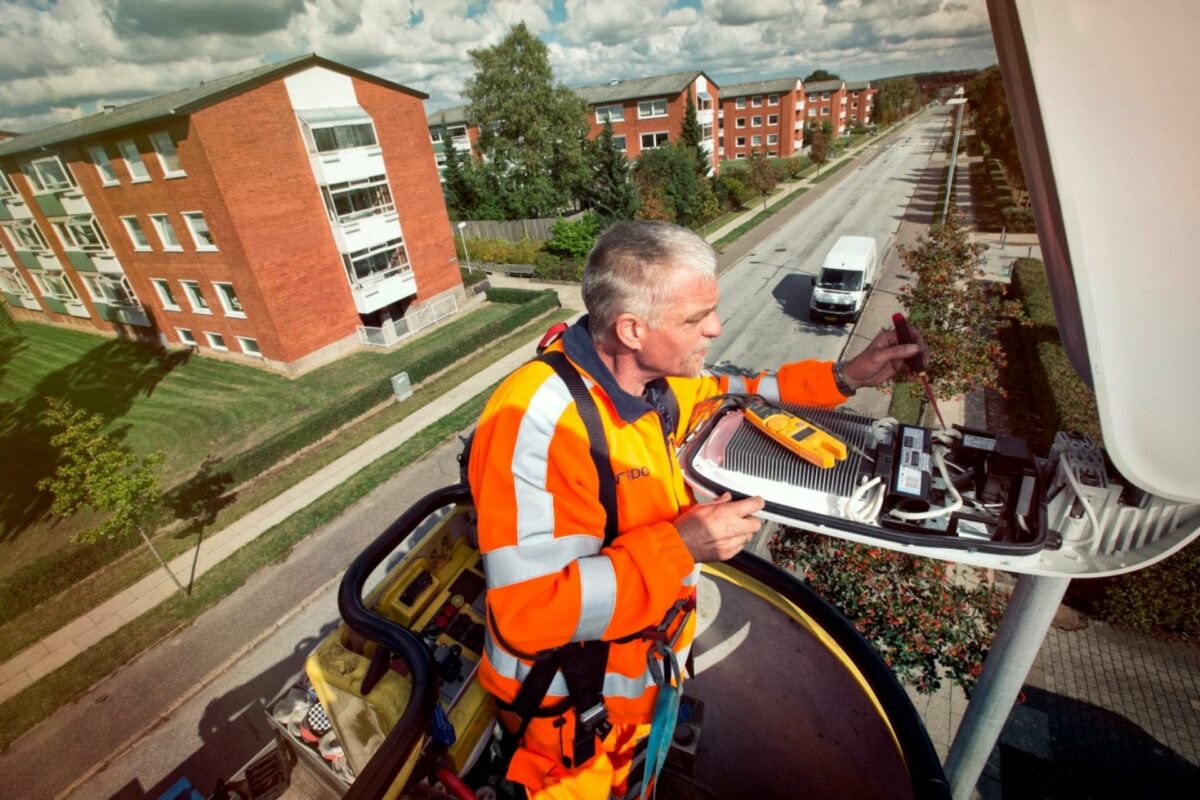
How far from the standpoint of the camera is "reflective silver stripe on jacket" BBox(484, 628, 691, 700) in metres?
2.50

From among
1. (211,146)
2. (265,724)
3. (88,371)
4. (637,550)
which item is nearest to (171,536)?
(265,724)

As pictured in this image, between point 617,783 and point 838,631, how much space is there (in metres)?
1.65

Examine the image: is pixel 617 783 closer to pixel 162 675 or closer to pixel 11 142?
pixel 162 675

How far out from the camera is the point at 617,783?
3033mm

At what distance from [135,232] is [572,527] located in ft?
95.3

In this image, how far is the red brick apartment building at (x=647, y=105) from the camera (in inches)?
2012

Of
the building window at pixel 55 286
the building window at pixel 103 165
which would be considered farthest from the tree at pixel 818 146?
the building window at pixel 55 286

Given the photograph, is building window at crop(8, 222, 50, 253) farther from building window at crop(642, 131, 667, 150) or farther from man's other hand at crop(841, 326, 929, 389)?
building window at crop(642, 131, 667, 150)

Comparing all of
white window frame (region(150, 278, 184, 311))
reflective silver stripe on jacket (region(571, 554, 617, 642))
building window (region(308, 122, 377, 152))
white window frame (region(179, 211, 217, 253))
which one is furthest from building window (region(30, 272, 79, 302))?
reflective silver stripe on jacket (region(571, 554, 617, 642))

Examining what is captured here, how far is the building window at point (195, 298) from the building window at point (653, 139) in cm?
4282

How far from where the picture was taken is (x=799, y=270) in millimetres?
27609

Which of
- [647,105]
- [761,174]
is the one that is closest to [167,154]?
[761,174]

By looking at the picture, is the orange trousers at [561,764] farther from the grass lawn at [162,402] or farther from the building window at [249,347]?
the building window at [249,347]

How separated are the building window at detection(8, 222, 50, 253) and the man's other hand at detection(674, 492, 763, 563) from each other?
39571mm
